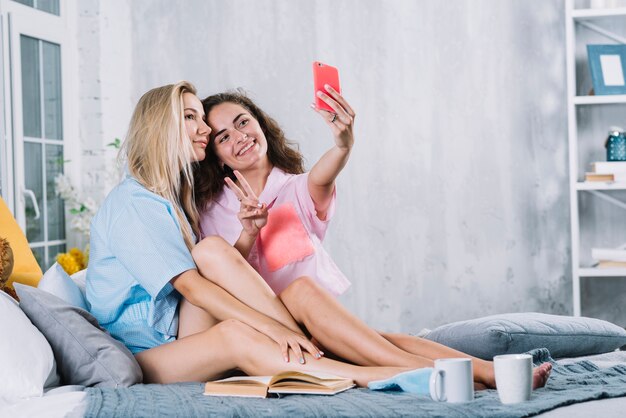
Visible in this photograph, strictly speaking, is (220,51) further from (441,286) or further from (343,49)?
(441,286)

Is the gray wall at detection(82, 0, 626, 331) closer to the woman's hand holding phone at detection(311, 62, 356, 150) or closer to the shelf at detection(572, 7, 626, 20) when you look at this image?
the shelf at detection(572, 7, 626, 20)

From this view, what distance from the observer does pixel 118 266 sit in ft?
7.52

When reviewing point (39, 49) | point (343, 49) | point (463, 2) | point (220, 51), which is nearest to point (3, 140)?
point (39, 49)

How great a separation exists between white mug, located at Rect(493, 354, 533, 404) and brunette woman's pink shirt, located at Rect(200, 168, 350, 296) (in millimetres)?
1110

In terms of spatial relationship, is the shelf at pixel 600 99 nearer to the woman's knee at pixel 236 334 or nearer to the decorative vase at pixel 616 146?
the decorative vase at pixel 616 146

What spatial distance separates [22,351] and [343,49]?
306 cm

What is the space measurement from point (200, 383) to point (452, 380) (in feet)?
2.19

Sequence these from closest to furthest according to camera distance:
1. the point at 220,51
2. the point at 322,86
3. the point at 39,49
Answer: the point at 322,86 < the point at 39,49 < the point at 220,51

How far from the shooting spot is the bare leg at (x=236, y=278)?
217cm

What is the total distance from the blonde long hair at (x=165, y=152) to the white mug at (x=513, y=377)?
1000 mm

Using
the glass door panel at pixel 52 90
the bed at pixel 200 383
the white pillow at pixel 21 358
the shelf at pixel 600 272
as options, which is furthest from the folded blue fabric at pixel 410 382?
the glass door panel at pixel 52 90

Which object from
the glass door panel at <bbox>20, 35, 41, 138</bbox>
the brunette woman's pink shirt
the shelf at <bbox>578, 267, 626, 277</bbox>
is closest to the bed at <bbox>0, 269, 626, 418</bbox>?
the brunette woman's pink shirt

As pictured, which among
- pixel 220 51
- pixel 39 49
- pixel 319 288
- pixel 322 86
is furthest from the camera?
pixel 220 51

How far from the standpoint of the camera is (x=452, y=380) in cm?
166
